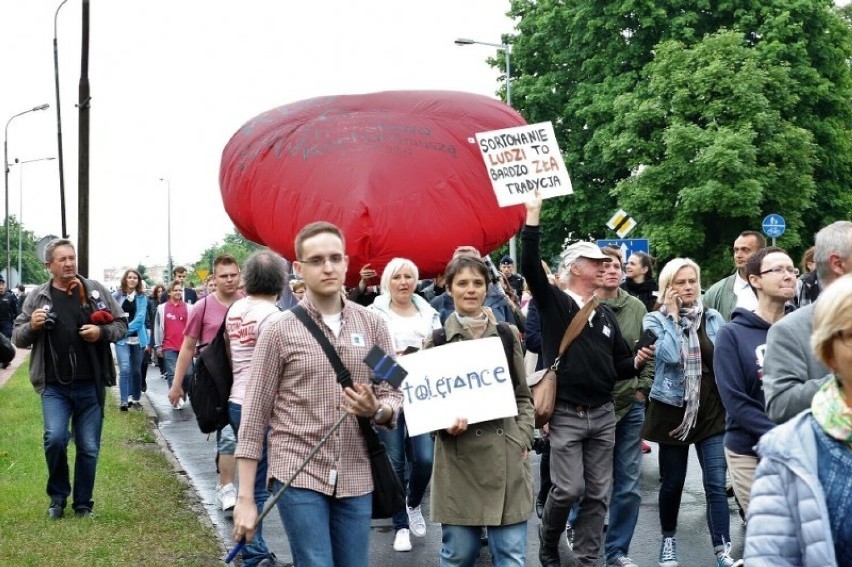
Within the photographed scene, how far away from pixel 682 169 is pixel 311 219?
28.0 meters

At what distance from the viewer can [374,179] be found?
1038 cm

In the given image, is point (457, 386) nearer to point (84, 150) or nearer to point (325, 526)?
point (325, 526)

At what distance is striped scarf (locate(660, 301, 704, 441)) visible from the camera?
764 cm

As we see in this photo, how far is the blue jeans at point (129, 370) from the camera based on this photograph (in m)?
17.7

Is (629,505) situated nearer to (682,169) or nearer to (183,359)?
(183,359)

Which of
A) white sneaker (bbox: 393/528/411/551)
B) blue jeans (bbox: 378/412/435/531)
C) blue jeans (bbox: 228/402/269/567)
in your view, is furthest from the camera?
blue jeans (bbox: 378/412/435/531)

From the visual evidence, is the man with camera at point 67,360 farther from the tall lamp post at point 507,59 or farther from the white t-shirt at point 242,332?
the tall lamp post at point 507,59

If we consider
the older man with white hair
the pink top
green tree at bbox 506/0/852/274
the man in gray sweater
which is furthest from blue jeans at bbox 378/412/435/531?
green tree at bbox 506/0/852/274

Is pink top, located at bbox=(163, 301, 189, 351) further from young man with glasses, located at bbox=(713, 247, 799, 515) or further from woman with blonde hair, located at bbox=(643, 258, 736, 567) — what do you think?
young man with glasses, located at bbox=(713, 247, 799, 515)

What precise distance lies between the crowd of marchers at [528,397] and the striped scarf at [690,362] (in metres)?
0.01

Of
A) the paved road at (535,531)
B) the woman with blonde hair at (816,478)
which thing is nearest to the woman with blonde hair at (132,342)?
the paved road at (535,531)

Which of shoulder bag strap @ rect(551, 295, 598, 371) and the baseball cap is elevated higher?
the baseball cap

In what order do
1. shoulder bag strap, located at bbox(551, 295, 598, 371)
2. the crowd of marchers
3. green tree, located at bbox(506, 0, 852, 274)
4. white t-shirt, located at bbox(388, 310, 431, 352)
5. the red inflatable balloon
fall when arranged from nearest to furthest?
the crowd of marchers → shoulder bag strap, located at bbox(551, 295, 598, 371) → white t-shirt, located at bbox(388, 310, 431, 352) → the red inflatable balloon → green tree, located at bbox(506, 0, 852, 274)

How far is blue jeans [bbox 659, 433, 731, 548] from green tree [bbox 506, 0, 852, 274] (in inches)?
1121
